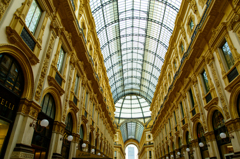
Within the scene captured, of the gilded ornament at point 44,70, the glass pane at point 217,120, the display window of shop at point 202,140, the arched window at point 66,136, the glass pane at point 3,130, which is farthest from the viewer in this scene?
the display window of shop at point 202,140

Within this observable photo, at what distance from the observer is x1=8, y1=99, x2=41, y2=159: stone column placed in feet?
Result: 20.5

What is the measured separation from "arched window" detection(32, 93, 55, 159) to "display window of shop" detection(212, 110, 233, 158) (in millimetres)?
11285

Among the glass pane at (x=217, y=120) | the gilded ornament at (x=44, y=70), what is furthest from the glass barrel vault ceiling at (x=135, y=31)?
the glass pane at (x=217, y=120)

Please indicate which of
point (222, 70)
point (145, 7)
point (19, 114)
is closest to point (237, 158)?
point (222, 70)

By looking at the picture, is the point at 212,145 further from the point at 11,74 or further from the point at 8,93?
the point at 11,74

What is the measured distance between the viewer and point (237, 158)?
8828mm

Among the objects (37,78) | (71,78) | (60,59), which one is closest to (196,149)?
(71,78)

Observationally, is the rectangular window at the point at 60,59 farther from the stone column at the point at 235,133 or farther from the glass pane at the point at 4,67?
the stone column at the point at 235,133

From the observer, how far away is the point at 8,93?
652 centimetres

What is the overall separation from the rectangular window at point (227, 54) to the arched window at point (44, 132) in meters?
11.6

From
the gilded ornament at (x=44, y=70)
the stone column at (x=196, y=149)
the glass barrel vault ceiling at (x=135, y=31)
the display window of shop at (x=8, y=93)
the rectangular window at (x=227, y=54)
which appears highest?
the glass barrel vault ceiling at (x=135, y=31)

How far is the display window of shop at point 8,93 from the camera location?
619 cm

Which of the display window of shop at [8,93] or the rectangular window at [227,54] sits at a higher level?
the rectangular window at [227,54]

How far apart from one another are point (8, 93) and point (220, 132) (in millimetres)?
13018
